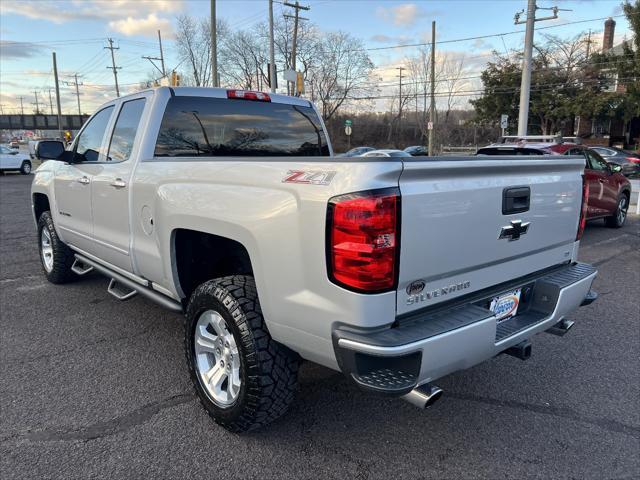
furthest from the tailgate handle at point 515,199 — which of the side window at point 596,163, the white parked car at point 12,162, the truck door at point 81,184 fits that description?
the white parked car at point 12,162

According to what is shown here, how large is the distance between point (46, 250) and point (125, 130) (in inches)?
110

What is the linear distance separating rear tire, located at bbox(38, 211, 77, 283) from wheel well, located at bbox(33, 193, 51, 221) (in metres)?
0.18

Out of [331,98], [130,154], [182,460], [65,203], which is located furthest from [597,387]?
[331,98]

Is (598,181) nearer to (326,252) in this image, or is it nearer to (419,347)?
(419,347)

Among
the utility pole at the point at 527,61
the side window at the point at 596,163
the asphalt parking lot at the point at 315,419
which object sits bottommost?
the asphalt parking lot at the point at 315,419

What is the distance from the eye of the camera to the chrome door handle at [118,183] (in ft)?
12.1

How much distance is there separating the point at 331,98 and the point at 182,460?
5404cm

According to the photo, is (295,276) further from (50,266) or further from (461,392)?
(50,266)

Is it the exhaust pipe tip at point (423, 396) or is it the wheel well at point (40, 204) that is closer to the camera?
the exhaust pipe tip at point (423, 396)

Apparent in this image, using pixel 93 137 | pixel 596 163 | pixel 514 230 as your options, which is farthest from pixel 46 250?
pixel 596 163

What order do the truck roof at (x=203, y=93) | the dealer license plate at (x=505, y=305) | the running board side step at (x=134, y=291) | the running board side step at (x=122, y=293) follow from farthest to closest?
the running board side step at (x=122, y=293), the truck roof at (x=203, y=93), the running board side step at (x=134, y=291), the dealer license plate at (x=505, y=305)

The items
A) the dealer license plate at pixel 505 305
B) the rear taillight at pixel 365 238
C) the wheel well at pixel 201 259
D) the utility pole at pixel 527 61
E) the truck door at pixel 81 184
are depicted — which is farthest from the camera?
the utility pole at pixel 527 61

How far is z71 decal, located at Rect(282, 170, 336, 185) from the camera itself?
220cm

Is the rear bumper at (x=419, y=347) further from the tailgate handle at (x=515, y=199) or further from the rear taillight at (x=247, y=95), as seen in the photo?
the rear taillight at (x=247, y=95)
